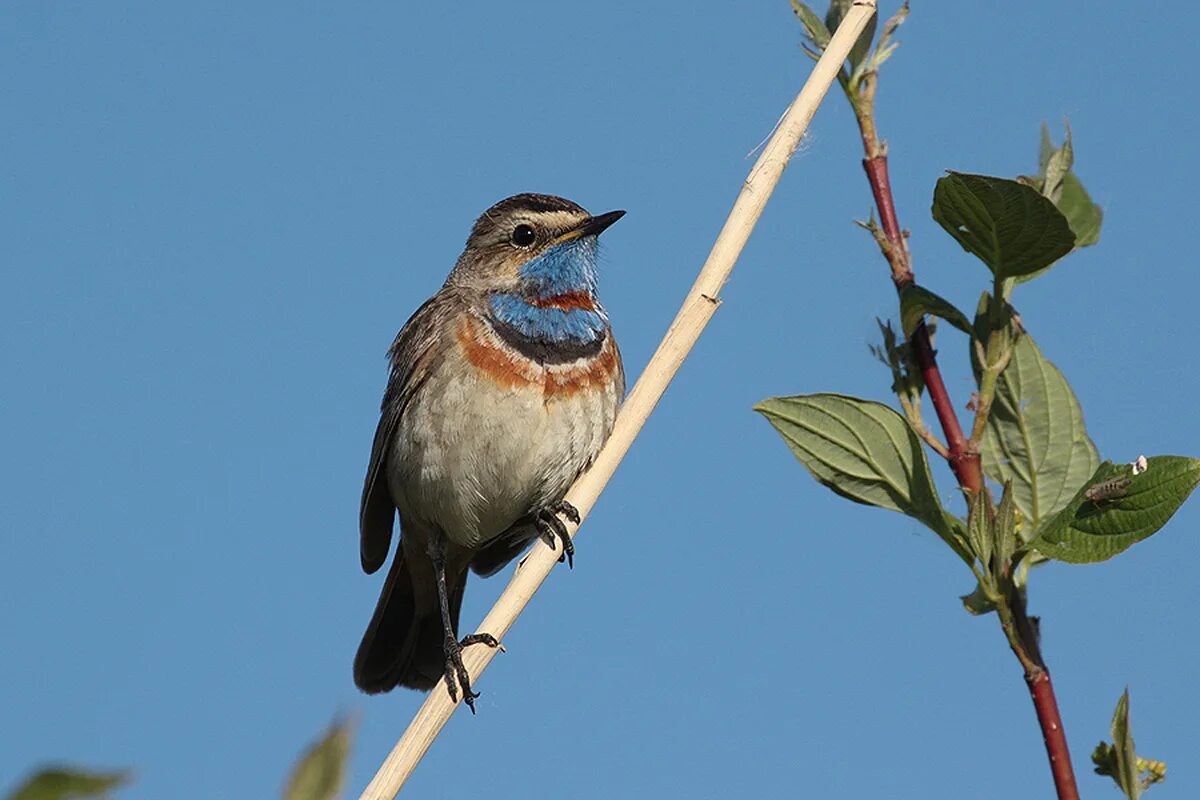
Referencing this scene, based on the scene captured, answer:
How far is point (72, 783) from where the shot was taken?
990 millimetres

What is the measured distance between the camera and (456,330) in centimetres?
633

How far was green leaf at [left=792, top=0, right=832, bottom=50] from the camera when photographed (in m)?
3.39

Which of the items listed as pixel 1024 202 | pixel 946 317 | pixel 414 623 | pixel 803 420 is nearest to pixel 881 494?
pixel 803 420

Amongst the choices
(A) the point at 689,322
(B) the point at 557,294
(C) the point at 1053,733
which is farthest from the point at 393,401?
(C) the point at 1053,733

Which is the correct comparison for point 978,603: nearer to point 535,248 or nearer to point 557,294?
point 557,294

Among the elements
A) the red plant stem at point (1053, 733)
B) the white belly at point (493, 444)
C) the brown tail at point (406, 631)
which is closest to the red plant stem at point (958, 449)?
the red plant stem at point (1053, 733)

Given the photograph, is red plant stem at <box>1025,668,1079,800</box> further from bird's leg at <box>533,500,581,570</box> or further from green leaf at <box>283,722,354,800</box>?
bird's leg at <box>533,500,581,570</box>

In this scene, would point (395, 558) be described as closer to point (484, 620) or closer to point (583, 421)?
point (583, 421)

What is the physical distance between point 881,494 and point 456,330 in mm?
3610

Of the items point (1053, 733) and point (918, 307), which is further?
point (918, 307)

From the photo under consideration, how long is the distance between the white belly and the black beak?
74 cm

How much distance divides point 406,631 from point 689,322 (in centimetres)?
364

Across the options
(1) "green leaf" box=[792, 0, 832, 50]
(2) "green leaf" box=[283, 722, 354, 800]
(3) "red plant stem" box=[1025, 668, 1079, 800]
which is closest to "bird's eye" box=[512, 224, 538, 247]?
(1) "green leaf" box=[792, 0, 832, 50]

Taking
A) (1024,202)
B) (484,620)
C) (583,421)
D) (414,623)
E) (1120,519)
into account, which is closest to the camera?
(1120,519)
